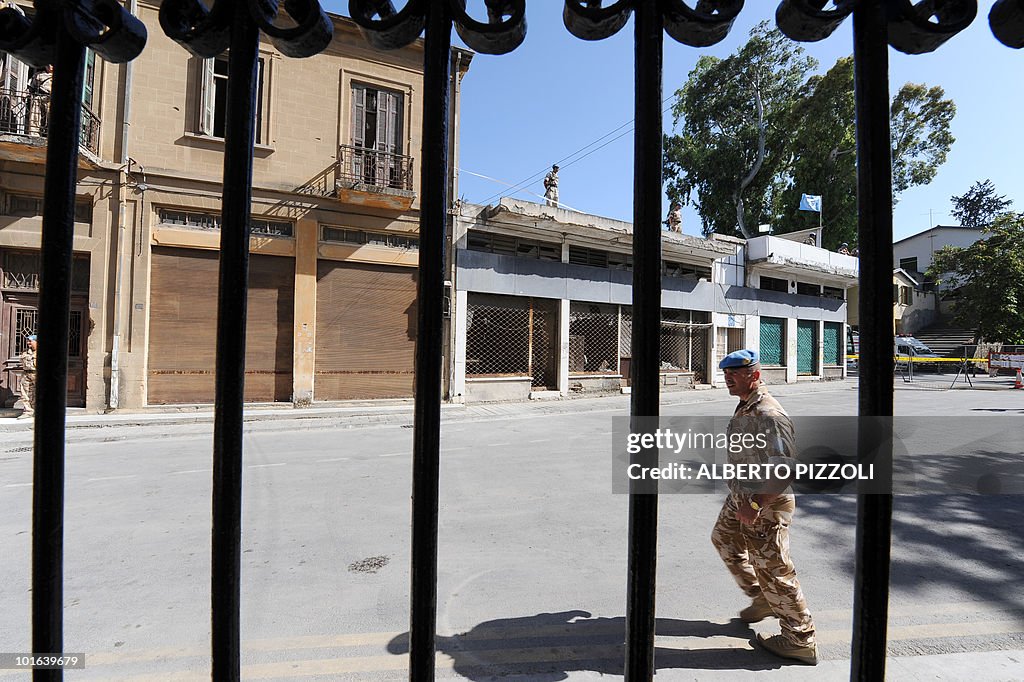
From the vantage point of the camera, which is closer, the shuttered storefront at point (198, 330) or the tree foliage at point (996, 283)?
the shuttered storefront at point (198, 330)

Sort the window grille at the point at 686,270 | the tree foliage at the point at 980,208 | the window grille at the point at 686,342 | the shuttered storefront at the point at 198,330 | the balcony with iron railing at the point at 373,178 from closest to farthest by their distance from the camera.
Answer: the shuttered storefront at the point at 198,330 < the balcony with iron railing at the point at 373,178 < the window grille at the point at 686,342 < the window grille at the point at 686,270 < the tree foliage at the point at 980,208

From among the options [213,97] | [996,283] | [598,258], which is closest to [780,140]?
[996,283]

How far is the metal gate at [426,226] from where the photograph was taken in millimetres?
1049

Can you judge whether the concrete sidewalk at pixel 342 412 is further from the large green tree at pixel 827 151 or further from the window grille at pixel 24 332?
the large green tree at pixel 827 151

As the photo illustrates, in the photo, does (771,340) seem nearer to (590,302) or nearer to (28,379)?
(590,302)

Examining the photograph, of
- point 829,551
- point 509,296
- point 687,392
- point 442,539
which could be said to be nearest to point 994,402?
point 687,392

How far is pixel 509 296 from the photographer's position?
51.9 ft

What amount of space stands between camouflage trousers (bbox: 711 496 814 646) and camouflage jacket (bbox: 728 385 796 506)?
0.11m

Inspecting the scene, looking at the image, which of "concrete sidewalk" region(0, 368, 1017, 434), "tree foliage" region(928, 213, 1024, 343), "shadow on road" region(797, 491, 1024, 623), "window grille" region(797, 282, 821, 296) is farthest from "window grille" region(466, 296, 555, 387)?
"tree foliage" region(928, 213, 1024, 343)

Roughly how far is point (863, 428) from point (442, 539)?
3526 millimetres

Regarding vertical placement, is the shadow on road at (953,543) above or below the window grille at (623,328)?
below

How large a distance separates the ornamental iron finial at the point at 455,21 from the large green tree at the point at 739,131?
3314 centimetres

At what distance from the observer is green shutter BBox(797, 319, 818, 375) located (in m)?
24.7

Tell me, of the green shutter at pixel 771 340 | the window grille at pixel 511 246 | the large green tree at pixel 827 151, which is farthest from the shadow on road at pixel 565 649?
the large green tree at pixel 827 151
